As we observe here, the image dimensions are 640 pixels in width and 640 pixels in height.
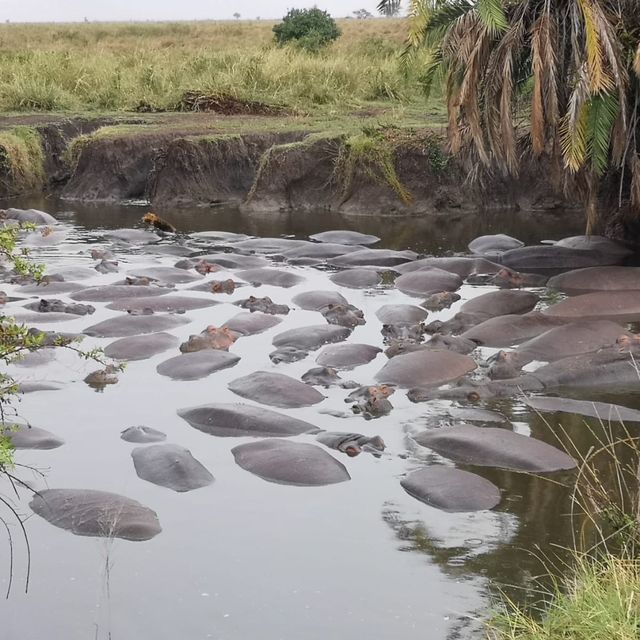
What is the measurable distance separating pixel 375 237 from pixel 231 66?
10366 millimetres

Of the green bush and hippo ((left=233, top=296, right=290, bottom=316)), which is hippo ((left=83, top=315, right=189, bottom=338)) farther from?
the green bush

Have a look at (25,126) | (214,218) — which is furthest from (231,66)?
(214,218)

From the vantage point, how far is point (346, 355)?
370 inches

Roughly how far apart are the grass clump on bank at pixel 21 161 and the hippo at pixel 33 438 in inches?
520

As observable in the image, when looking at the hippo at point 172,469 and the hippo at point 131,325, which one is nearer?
the hippo at point 172,469

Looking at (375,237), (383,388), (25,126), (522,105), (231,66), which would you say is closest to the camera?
(383,388)

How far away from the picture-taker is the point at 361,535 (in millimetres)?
6152

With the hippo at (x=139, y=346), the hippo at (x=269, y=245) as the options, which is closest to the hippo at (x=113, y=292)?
the hippo at (x=139, y=346)

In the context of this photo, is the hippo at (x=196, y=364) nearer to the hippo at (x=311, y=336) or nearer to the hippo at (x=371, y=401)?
the hippo at (x=311, y=336)

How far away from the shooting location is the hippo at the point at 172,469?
22.0 feet

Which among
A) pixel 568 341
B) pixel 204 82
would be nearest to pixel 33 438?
pixel 568 341

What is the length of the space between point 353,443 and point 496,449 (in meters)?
0.93

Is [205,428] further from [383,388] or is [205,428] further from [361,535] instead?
[361,535]

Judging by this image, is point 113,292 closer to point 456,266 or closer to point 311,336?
point 311,336
